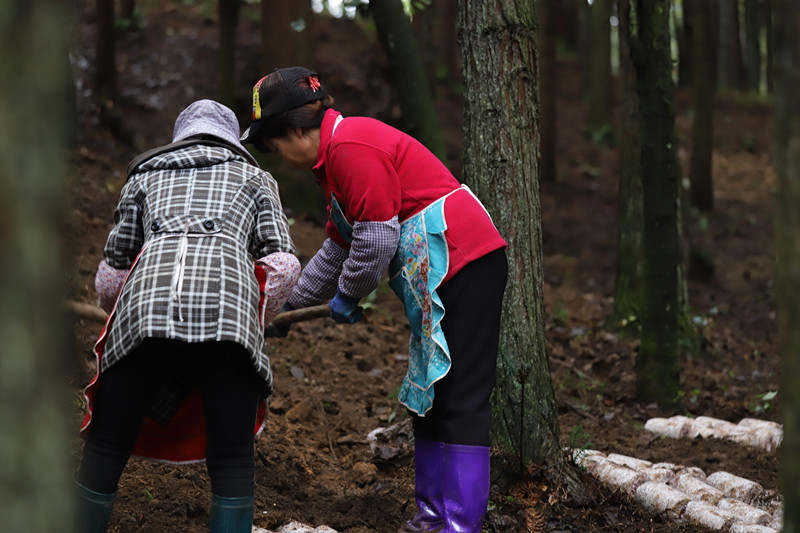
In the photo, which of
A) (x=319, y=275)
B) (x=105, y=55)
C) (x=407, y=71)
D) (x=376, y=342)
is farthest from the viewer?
(x=105, y=55)

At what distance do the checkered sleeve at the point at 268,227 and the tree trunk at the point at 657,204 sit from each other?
3.73m

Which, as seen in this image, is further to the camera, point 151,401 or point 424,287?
point 424,287

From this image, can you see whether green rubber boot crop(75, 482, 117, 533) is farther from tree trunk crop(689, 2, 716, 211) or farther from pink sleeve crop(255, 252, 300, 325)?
tree trunk crop(689, 2, 716, 211)

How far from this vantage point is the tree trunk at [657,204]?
6.00 m

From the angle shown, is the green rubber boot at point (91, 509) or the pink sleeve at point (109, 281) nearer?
the green rubber boot at point (91, 509)

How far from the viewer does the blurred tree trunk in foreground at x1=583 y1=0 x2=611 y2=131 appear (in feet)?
52.8

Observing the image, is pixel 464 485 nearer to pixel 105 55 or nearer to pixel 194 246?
pixel 194 246

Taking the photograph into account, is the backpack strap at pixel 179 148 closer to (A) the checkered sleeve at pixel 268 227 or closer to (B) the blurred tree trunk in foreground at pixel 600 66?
(A) the checkered sleeve at pixel 268 227

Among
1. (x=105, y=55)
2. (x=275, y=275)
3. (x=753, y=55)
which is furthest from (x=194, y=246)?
(x=753, y=55)

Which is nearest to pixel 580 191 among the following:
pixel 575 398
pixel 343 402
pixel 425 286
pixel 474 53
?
pixel 575 398

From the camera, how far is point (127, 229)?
304 cm

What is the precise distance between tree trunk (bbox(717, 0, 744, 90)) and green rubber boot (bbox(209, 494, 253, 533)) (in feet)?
73.9

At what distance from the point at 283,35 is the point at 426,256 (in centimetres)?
640

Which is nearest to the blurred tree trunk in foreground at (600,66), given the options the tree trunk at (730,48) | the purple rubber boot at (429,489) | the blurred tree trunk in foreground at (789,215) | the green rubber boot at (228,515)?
the tree trunk at (730,48)
